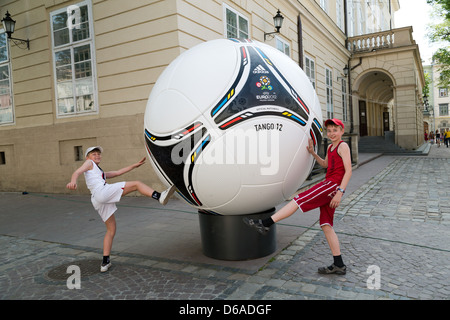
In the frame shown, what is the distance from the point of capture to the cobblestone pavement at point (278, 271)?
11.3 feet

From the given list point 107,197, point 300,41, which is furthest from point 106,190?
point 300,41

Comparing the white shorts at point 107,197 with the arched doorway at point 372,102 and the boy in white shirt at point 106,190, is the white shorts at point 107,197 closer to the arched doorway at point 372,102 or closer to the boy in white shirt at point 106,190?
the boy in white shirt at point 106,190

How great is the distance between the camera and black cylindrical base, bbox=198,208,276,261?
416 cm

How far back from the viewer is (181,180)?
3803 mm

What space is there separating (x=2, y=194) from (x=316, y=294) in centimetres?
1170

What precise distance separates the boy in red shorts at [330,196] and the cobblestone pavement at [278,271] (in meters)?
0.37

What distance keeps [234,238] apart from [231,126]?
1.47 metres

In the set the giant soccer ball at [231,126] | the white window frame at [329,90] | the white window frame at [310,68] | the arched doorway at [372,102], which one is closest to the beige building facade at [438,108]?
the arched doorway at [372,102]

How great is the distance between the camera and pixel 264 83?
3.63 meters

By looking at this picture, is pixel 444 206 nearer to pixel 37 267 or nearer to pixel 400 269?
pixel 400 269

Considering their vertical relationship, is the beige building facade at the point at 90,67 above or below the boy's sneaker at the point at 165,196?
above

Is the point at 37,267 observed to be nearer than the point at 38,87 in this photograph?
Yes

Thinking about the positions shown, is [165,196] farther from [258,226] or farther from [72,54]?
[72,54]

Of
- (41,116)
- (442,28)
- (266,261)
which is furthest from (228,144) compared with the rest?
(442,28)
